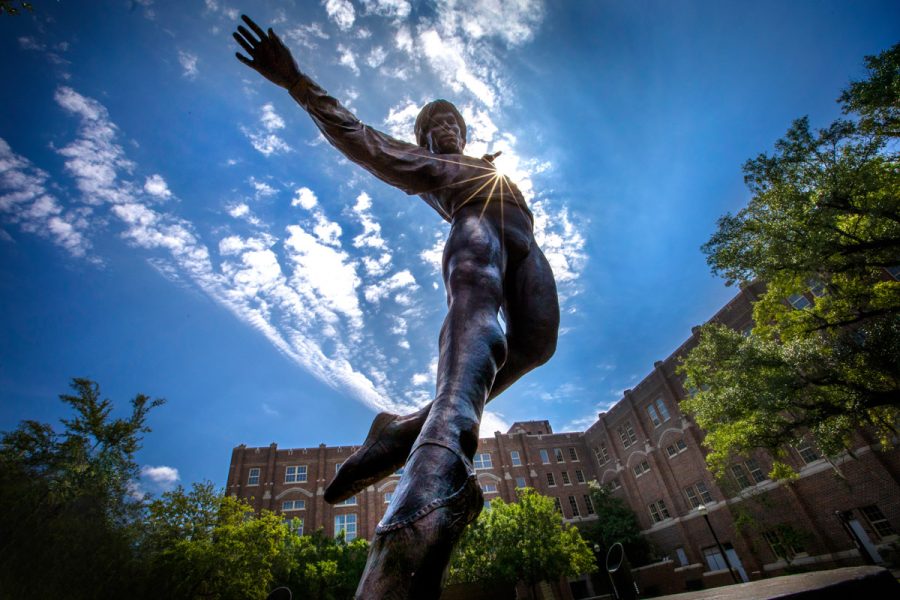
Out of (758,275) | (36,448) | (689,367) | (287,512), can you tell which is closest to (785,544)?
(689,367)

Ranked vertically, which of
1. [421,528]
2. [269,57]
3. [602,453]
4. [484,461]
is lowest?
[421,528]

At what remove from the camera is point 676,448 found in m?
33.2

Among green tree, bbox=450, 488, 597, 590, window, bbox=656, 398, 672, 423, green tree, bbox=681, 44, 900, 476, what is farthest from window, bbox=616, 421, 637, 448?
green tree, bbox=681, 44, 900, 476

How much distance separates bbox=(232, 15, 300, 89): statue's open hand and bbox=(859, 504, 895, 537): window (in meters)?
29.8

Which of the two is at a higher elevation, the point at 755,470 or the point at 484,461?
the point at 484,461

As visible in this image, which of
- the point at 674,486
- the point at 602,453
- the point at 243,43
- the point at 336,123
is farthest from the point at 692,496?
the point at 243,43

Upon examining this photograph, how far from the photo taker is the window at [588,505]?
4126 cm

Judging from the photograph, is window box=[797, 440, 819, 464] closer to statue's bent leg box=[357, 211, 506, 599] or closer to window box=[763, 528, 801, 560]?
window box=[763, 528, 801, 560]

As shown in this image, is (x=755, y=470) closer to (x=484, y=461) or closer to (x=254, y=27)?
(x=484, y=461)

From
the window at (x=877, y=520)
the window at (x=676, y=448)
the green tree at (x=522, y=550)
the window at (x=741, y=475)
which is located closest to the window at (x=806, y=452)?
the window at (x=877, y=520)

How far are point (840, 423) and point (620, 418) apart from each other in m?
24.9

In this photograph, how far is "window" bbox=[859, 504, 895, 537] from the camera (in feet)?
65.1

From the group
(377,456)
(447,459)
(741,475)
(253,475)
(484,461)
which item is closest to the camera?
(447,459)

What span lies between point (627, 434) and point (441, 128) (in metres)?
42.4
